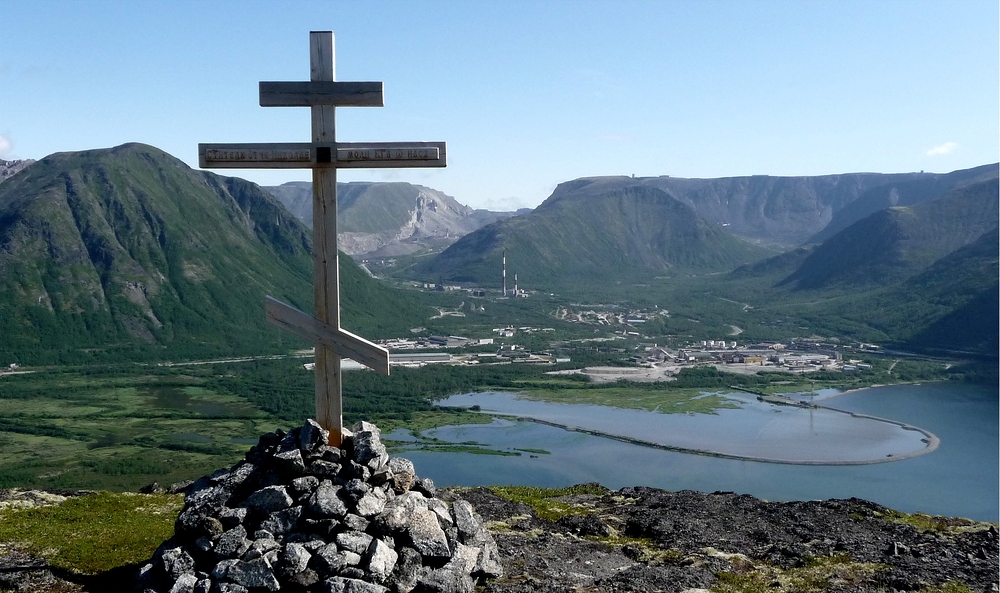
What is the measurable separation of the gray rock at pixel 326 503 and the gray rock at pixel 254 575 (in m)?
1.22

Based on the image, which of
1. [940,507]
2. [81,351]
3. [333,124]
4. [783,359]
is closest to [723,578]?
[333,124]

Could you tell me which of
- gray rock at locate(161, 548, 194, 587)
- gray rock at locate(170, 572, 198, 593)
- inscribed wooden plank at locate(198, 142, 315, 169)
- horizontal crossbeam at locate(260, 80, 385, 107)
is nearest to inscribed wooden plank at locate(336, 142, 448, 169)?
inscribed wooden plank at locate(198, 142, 315, 169)

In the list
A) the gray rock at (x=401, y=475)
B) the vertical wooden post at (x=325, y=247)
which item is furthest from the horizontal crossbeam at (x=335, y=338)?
the gray rock at (x=401, y=475)

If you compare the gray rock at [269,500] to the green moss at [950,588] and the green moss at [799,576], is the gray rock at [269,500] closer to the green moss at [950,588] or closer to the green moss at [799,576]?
the green moss at [799,576]

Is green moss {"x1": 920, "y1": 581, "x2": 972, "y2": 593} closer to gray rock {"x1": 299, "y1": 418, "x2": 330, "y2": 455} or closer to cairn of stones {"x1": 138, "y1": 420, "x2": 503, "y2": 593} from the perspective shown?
cairn of stones {"x1": 138, "y1": 420, "x2": 503, "y2": 593}

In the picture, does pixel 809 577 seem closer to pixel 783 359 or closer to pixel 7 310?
pixel 783 359

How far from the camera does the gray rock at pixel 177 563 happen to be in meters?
14.3

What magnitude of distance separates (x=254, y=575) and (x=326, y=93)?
8.61 m

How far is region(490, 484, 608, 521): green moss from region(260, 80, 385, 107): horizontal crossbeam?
36.8 ft

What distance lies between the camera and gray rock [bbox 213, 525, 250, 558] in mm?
14375

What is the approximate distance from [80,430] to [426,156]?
90448 mm

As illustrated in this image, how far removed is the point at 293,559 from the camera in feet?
45.9

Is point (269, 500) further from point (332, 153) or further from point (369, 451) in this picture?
point (332, 153)

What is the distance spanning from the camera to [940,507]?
64375 millimetres
